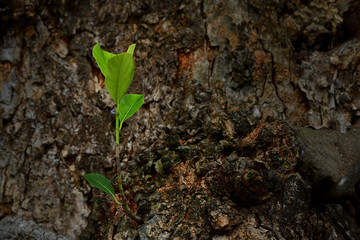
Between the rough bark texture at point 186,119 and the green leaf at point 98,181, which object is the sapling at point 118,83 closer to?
the green leaf at point 98,181

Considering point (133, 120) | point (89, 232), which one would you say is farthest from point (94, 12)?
point (89, 232)

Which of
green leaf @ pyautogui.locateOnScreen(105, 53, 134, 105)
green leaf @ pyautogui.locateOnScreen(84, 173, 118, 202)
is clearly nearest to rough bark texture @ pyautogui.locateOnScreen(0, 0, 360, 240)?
green leaf @ pyautogui.locateOnScreen(84, 173, 118, 202)

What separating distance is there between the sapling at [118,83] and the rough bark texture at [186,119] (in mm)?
127

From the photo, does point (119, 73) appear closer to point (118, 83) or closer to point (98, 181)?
point (118, 83)

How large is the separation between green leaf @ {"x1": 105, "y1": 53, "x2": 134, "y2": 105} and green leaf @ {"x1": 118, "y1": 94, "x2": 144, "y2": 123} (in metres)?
0.05

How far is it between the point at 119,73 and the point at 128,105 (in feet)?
0.48

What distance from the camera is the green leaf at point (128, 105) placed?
3.28 ft

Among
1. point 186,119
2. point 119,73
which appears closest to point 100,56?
point 119,73

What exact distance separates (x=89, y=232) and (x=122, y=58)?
0.61m

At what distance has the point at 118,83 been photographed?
3.02ft

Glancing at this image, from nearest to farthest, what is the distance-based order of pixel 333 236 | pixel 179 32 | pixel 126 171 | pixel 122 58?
pixel 122 58, pixel 333 236, pixel 126 171, pixel 179 32

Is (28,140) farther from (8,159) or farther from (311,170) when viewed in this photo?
(311,170)

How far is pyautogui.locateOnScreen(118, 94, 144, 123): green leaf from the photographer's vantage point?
1001 mm

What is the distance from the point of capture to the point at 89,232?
3.39 feet
